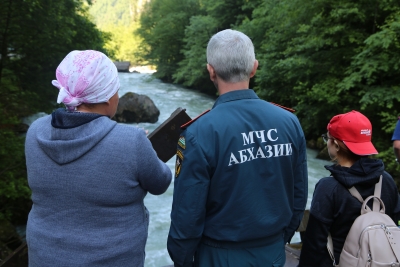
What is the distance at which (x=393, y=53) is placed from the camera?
8570mm

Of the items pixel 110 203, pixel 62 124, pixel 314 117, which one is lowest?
pixel 314 117

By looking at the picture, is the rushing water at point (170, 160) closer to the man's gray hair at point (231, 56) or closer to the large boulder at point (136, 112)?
the large boulder at point (136, 112)

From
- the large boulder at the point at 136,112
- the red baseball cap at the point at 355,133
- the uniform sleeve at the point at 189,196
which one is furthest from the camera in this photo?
the large boulder at the point at 136,112

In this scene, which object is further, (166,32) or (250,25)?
(166,32)

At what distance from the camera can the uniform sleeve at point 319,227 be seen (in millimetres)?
1815

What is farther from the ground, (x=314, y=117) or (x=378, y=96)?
(x=378, y=96)

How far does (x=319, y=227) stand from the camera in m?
1.83

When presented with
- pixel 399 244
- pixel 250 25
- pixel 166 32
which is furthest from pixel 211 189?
pixel 166 32

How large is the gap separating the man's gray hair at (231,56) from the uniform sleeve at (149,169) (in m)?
0.42

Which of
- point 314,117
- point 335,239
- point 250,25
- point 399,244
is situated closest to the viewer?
point 399,244

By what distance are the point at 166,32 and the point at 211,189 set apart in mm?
27197

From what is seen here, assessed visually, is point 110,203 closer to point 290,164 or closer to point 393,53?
point 290,164

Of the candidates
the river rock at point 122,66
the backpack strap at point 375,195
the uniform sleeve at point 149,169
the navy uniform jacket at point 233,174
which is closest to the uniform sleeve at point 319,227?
the backpack strap at point 375,195

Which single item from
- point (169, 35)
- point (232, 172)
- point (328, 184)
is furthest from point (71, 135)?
point (169, 35)
